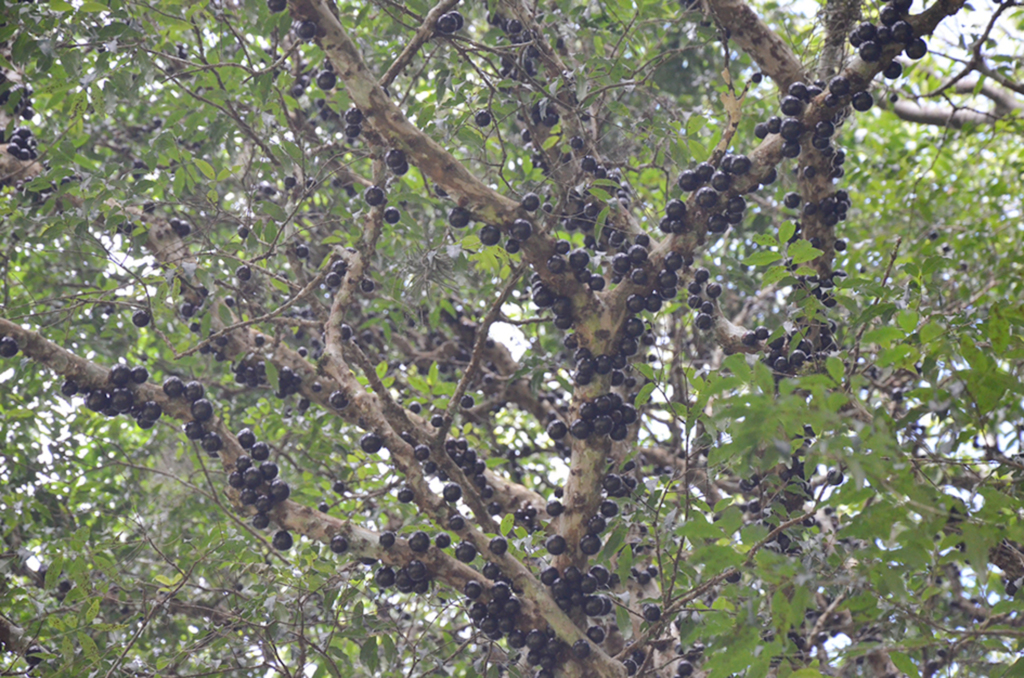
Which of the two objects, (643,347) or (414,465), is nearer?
(414,465)

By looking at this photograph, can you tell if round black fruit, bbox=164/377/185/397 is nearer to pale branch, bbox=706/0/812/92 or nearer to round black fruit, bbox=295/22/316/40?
round black fruit, bbox=295/22/316/40

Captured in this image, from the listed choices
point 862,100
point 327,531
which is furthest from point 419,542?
point 862,100

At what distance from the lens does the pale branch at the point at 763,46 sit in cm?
455

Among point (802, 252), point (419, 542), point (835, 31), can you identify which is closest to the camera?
point (802, 252)

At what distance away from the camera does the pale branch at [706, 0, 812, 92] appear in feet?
14.9

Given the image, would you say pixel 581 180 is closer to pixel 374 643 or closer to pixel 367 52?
pixel 367 52

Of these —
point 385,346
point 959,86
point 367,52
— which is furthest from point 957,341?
point 959,86

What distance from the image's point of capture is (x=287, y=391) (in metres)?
5.29

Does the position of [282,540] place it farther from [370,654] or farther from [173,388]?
[173,388]

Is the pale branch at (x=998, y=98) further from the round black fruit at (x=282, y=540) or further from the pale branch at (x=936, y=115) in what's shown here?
the round black fruit at (x=282, y=540)

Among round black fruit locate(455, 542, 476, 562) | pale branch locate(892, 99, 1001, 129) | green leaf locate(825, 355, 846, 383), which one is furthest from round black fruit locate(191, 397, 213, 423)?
pale branch locate(892, 99, 1001, 129)

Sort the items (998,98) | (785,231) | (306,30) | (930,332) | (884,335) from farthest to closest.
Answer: (998,98) < (306,30) < (785,231) < (884,335) < (930,332)

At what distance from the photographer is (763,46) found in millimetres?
4625

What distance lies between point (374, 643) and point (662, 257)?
8.63 ft
